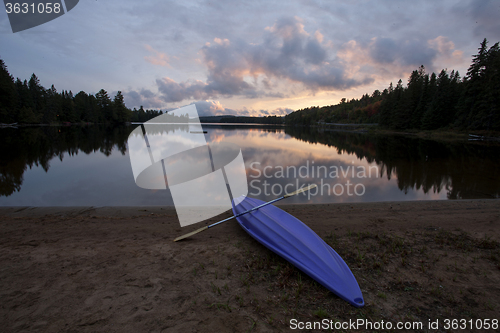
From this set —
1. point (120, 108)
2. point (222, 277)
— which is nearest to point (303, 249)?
point (222, 277)

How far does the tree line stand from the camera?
170 feet

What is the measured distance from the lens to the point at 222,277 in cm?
338

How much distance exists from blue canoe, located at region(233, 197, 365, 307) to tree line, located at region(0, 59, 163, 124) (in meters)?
72.0

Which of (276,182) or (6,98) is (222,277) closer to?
(276,182)

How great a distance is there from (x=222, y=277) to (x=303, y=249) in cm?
136

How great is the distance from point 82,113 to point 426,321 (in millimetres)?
100618

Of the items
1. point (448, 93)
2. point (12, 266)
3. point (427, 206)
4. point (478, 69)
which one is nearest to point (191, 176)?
point (12, 266)

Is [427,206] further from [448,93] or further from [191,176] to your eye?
[448,93]

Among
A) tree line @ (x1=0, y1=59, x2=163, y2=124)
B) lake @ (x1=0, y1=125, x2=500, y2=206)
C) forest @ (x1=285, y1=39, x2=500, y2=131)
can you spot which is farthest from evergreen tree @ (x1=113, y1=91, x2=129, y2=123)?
forest @ (x1=285, y1=39, x2=500, y2=131)

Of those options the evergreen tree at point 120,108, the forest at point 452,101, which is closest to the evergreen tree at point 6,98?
the evergreen tree at point 120,108

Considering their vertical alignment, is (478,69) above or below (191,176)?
above

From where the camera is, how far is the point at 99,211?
6934 millimetres

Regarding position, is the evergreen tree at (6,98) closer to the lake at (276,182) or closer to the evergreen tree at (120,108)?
the evergreen tree at (120,108)

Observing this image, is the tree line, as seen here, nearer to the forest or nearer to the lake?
the lake
